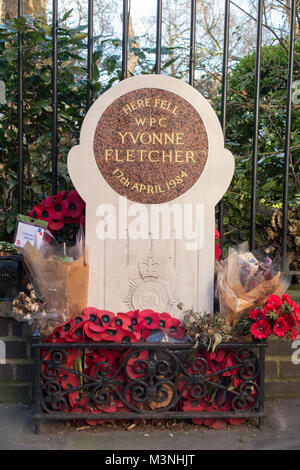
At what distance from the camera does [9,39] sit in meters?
2.93

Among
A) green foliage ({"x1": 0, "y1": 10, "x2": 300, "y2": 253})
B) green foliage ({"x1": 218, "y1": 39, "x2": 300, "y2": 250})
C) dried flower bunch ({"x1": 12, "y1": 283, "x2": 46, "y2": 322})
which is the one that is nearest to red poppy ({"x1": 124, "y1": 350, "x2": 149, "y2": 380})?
dried flower bunch ({"x1": 12, "y1": 283, "x2": 46, "y2": 322})

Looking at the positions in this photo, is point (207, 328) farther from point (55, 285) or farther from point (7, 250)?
point (7, 250)

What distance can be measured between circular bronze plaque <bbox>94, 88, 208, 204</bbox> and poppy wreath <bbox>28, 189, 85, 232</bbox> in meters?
0.29

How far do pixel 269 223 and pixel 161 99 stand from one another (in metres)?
1.17

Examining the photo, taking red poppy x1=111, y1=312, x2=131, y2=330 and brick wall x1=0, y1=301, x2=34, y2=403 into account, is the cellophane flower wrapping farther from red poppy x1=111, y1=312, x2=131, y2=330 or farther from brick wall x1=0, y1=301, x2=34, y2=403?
brick wall x1=0, y1=301, x2=34, y2=403

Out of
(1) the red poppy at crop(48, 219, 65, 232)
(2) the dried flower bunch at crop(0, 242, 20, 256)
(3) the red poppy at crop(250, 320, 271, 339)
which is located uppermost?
(1) the red poppy at crop(48, 219, 65, 232)

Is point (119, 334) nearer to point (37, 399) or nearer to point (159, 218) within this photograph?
point (37, 399)

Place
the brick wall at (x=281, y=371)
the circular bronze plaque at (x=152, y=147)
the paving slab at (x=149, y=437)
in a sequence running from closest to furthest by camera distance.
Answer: the paving slab at (x=149, y=437)
the circular bronze plaque at (x=152, y=147)
the brick wall at (x=281, y=371)

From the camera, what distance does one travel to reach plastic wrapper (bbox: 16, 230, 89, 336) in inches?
88.1

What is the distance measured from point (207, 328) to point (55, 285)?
0.73 meters

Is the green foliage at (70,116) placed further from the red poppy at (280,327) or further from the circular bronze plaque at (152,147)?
the red poppy at (280,327)

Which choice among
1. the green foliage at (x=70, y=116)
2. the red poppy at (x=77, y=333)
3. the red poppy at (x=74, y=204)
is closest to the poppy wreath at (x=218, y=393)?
the red poppy at (x=77, y=333)

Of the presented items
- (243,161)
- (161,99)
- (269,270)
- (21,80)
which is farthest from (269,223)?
(21,80)

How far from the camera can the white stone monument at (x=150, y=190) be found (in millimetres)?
2443
